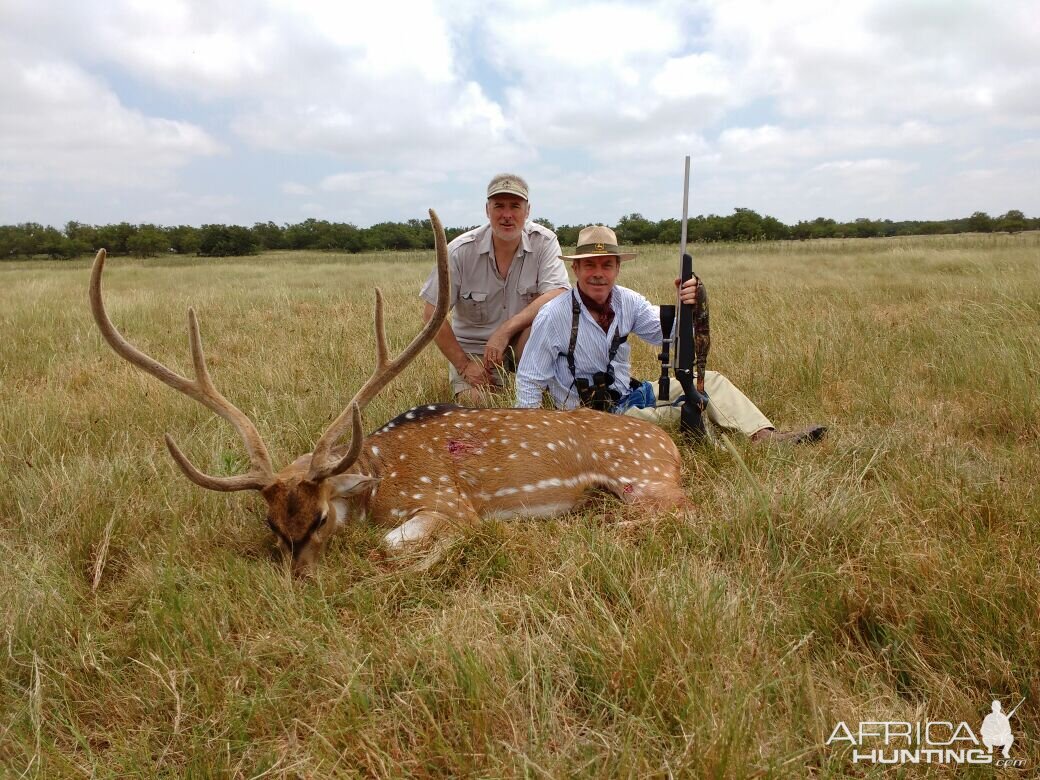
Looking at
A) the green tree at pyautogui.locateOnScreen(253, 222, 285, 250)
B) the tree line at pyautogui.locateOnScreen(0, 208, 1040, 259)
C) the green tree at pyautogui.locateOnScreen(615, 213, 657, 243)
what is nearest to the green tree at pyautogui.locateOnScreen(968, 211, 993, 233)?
the tree line at pyautogui.locateOnScreen(0, 208, 1040, 259)

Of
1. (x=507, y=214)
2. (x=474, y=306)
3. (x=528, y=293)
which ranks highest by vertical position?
(x=507, y=214)

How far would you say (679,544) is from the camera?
2666 mm

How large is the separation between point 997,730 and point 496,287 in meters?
4.61

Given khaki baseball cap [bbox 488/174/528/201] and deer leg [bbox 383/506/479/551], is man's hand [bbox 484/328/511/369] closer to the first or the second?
khaki baseball cap [bbox 488/174/528/201]

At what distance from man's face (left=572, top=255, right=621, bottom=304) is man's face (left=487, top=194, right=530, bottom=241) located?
1.22 metres

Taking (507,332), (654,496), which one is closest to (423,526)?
(654,496)

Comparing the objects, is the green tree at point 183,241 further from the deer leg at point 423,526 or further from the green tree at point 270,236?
the deer leg at point 423,526

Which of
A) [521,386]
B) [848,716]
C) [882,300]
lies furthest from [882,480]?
[882,300]

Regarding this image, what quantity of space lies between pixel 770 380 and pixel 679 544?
2742mm

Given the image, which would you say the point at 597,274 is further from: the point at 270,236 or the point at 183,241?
the point at 270,236

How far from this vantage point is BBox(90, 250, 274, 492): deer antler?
8.42ft

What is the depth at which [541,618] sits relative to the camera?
2.23 m

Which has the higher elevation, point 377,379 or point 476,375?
point 377,379

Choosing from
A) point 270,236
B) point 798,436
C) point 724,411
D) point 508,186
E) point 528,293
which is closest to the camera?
point 798,436
